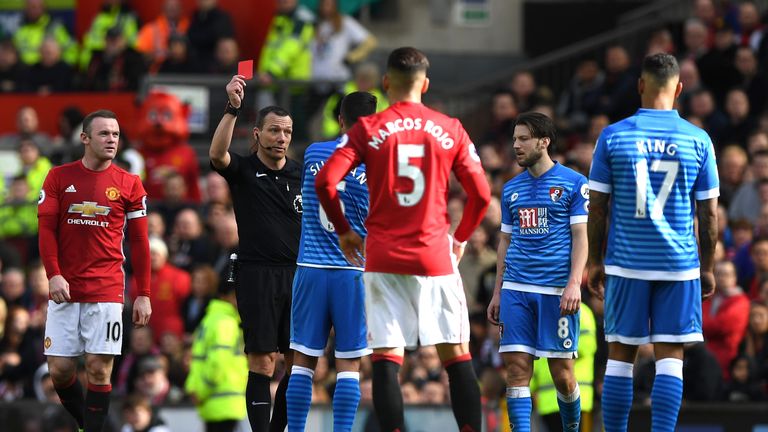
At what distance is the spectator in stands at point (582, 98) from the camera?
21.4m

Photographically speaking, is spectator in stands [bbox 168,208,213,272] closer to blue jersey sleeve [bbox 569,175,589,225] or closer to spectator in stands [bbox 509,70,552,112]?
spectator in stands [bbox 509,70,552,112]

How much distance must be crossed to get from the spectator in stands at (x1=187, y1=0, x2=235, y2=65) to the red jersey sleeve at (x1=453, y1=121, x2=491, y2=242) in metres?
13.7

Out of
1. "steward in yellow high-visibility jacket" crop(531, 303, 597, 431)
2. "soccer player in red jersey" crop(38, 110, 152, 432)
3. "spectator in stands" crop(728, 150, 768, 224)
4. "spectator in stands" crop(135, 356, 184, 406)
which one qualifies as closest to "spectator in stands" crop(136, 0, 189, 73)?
"spectator in stands" crop(135, 356, 184, 406)

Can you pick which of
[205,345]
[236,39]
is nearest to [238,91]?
[205,345]

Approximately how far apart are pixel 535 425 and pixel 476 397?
17.8 ft

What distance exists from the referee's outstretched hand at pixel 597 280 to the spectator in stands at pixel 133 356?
8.02 m

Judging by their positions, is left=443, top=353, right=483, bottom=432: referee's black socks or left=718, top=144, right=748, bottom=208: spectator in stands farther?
left=718, top=144, right=748, bottom=208: spectator in stands

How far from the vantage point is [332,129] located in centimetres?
2148

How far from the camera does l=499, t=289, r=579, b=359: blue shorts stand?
12.0 m

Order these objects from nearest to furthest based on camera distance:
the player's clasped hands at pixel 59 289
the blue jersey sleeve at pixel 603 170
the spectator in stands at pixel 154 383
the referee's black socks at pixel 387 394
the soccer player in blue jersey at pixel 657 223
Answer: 1. the referee's black socks at pixel 387 394
2. the soccer player in blue jersey at pixel 657 223
3. the blue jersey sleeve at pixel 603 170
4. the player's clasped hands at pixel 59 289
5. the spectator in stands at pixel 154 383

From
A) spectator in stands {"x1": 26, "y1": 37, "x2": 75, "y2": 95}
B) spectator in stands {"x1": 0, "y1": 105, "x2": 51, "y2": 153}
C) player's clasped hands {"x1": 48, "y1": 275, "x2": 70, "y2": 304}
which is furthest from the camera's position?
spectator in stands {"x1": 26, "y1": 37, "x2": 75, "y2": 95}

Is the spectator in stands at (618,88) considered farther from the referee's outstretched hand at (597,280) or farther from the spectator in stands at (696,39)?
the referee's outstretched hand at (597,280)

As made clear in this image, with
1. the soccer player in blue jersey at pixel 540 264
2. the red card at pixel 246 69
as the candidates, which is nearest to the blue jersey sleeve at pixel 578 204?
the soccer player in blue jersey at pixel 540 264

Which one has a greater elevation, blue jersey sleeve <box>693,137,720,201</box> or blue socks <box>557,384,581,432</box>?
blue jersey sleeve <box>693,137,720,201</box>
